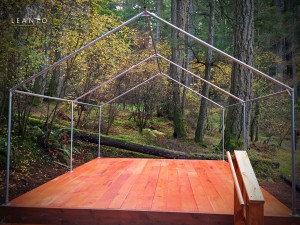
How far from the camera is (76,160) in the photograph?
262 inches

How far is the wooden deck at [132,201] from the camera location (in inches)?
108

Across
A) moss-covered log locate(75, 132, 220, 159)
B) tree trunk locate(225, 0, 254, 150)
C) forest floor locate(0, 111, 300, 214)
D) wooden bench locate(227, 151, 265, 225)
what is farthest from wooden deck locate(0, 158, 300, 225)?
moss-covered log locate(75, 132, 220, 159)

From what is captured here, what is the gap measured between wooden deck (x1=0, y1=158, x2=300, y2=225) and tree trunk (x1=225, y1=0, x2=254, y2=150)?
6.78ft

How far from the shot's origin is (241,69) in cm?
638

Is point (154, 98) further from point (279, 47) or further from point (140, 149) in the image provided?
point (279, 47)

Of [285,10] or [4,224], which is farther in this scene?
[285,10]

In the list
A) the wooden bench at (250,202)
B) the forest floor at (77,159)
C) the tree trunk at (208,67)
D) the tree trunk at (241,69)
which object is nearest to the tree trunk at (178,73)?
the forest floor at (77,159)

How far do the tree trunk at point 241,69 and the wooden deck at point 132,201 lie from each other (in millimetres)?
2065

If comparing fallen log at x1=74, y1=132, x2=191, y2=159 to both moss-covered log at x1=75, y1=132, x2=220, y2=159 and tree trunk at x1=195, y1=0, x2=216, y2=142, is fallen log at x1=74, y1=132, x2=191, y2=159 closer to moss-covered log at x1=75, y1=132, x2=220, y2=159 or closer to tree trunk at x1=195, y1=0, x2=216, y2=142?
moss-covered log at x1=75, y1=132, x2=220, y2=159

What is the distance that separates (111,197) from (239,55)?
4589mm

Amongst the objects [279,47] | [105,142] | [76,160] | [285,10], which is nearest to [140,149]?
Result: [105,142]

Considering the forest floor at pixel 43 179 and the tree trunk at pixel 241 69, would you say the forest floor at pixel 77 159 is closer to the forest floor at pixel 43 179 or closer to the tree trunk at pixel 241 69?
the forest floor at pixel 43 179

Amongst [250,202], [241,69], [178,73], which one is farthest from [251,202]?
[178,73]

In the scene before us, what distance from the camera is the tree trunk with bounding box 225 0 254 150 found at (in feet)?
20.7
